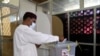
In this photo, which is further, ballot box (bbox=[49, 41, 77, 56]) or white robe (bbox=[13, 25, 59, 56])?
ballot box (bbox=[49, 41, 77, 56])

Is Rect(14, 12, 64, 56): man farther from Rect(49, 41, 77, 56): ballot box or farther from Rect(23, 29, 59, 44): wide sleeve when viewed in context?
Rect(49, 41, 77, 56): ballot box

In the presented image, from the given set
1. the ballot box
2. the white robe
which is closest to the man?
the white robe

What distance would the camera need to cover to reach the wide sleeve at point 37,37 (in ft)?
5.72

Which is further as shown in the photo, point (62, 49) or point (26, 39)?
point (62, 49)

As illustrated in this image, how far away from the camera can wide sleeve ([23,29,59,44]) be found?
68.6 inches

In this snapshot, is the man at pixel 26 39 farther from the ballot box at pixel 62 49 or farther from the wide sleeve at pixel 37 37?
the ballot box at pixel 62 49

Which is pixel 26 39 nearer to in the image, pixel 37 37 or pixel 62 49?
pixel 37 37

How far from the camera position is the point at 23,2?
3.17 metres

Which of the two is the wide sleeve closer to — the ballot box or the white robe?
the white robe

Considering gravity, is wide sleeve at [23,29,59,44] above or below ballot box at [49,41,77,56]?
above

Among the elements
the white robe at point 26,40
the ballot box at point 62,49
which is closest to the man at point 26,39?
the white robe at point 26,40

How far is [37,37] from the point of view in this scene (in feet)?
5.76

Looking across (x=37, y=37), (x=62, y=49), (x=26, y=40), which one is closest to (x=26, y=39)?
(x=26, y=40)

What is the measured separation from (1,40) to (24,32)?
1138 millimetres
